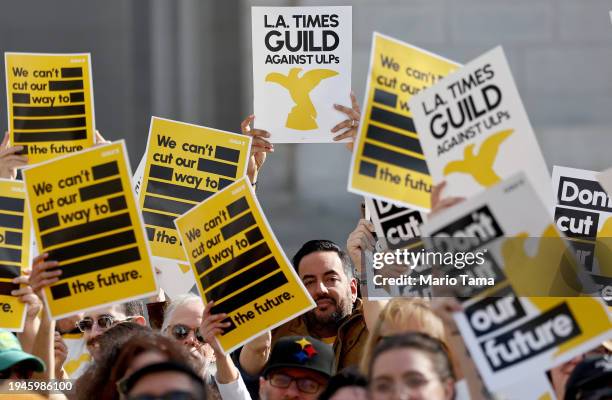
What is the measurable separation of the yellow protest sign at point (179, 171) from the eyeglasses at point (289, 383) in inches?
58.4

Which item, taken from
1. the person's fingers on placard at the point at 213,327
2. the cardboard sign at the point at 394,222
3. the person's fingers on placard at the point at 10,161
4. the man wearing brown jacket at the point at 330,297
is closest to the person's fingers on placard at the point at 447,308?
the person's fingers on placard at the point at 213,327

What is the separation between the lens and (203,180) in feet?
23.3

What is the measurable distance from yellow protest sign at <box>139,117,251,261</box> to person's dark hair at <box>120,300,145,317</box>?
233 millimetres

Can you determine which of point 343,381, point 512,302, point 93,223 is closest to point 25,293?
point 93,223

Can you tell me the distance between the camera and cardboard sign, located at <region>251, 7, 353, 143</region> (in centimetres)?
691

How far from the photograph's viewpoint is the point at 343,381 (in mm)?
5113

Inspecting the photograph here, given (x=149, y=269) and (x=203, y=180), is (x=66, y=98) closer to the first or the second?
(x=203, y=180)

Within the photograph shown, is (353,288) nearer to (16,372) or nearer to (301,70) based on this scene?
(301,70)

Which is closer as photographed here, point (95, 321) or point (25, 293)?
point (25, 293)

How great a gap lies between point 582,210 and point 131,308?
1.87m

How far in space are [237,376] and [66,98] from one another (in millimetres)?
1440

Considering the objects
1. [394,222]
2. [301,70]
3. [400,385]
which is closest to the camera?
[400,385]

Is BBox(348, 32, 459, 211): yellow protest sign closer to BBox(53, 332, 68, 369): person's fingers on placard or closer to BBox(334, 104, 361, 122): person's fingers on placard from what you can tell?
BBox(334, 104, 361, 122): person's fingers on placard

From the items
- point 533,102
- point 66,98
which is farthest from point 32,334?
point 533,102
